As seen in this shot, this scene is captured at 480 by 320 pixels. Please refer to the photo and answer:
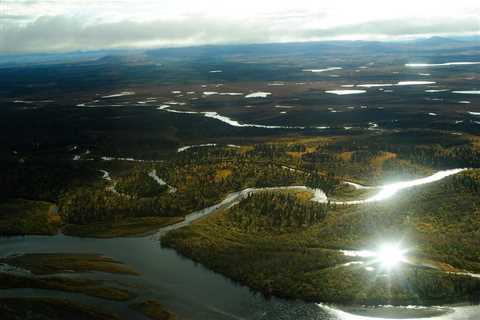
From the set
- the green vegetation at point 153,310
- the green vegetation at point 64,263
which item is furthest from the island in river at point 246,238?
the green vegetation at point 64,263

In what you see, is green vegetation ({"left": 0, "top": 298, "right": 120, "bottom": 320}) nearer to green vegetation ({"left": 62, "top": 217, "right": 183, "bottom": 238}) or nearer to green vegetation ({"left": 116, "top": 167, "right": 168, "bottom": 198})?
green vegetation ({"left": 62, "top": 217, "right": 183, "bottom": 238})

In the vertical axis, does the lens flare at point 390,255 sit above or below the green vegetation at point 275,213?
below

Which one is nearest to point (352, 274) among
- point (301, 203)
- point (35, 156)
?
point (301, 203)

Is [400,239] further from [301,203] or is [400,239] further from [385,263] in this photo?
[301,203]

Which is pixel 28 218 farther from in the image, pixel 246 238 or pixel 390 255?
pixel 390 255

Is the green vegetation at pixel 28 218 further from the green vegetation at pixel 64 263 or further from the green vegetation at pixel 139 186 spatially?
the green vegetation at pixel 139 186

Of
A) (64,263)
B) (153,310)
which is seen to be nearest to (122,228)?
(64,263)
